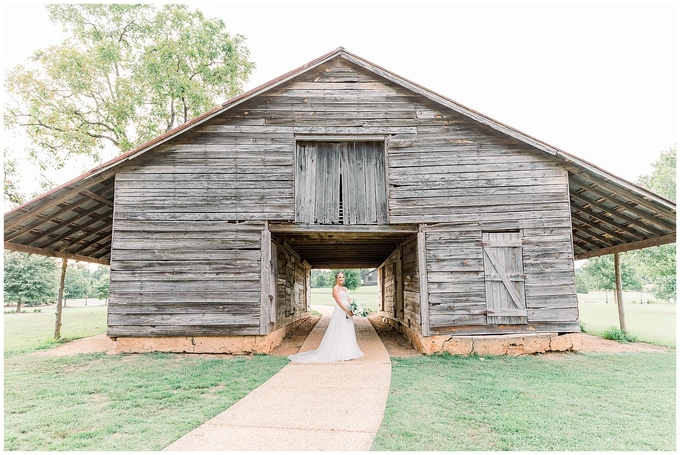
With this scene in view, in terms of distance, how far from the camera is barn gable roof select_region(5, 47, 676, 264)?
9.37 metres

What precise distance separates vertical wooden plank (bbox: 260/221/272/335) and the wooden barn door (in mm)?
5742

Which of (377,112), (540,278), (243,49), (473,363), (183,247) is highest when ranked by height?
(243,49)

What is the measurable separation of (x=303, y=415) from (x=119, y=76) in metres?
19.5

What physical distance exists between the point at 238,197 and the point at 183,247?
1947 mm

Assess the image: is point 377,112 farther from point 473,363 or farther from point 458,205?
point 473,363

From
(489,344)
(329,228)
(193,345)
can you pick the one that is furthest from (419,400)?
(193,345)

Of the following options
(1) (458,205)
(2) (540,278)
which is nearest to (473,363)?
(2) (540,278)

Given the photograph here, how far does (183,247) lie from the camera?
33.1 ft

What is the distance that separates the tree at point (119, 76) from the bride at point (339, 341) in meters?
13.8

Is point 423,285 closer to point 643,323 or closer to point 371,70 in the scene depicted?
point 371,70

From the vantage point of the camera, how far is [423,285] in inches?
399

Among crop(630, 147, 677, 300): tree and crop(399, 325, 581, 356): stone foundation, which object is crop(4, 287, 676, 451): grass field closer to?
crop(399, 325, 581, 356): stone foundation

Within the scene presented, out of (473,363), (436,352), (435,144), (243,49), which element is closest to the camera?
(473,363)

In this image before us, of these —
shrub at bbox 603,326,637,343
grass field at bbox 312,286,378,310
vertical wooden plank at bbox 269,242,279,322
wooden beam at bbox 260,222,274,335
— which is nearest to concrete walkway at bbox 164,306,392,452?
wooden beam at bbox 260,222,274,335
